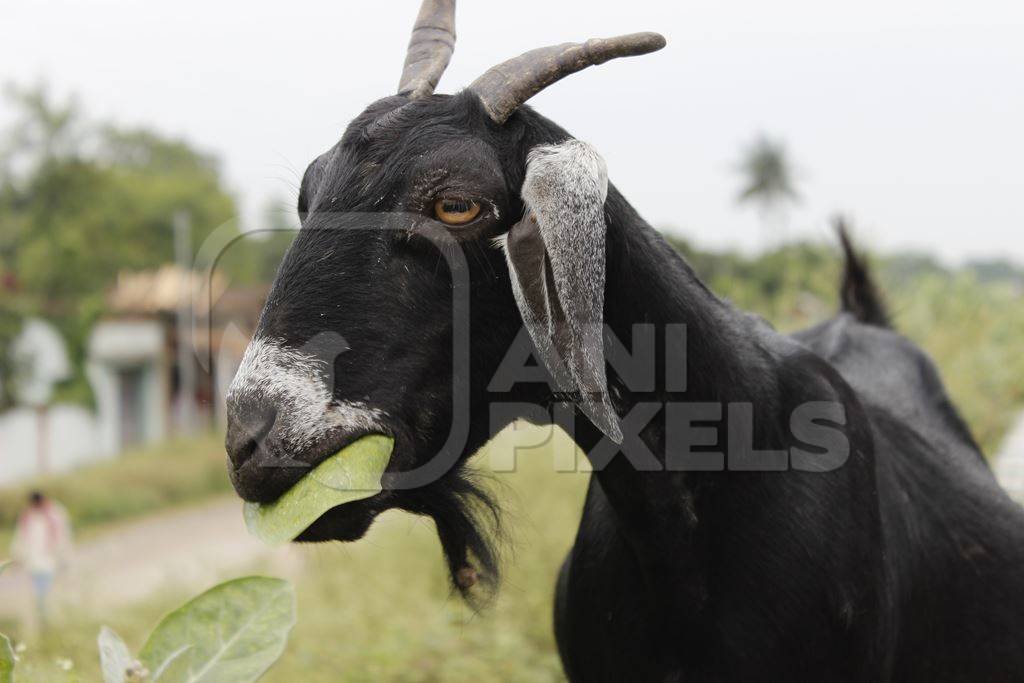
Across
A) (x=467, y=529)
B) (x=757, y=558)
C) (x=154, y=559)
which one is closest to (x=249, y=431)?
(x=467, y=529)

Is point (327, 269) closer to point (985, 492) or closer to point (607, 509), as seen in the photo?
point (607, 509)

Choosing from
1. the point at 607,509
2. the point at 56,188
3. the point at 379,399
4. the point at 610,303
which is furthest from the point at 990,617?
the point at 56,188

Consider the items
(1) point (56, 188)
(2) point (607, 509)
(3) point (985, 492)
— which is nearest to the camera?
(2) point (607, 509)

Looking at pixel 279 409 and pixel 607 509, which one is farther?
pixel 607 509

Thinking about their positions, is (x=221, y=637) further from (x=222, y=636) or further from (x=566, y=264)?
(x=566, y=264)

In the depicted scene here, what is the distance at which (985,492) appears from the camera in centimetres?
339

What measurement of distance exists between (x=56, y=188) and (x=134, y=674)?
37.4m

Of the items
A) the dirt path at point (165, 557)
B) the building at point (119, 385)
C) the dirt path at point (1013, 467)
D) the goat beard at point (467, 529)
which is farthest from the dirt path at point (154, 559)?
the goat beard at point (467, 529)

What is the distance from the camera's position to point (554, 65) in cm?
234

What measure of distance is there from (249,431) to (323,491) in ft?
0.66

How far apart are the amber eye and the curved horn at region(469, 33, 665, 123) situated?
0.25 metres

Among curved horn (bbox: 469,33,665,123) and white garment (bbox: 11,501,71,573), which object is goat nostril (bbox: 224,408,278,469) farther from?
white garment (bbox: 11,501,71,573)

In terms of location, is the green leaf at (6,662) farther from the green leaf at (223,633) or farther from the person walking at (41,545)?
the person walking at (41,545)

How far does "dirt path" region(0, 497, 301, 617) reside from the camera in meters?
12.0
